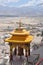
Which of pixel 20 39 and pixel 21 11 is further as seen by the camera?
pixel 21 11

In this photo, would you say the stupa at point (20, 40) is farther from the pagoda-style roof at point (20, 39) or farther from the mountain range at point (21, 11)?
the mountain range at point (21, 11)

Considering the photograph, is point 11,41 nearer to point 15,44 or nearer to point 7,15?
point 15,44

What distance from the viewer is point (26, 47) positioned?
9305mm

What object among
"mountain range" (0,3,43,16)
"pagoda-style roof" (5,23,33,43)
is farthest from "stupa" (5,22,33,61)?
"mountain range" (0,3,43,16)

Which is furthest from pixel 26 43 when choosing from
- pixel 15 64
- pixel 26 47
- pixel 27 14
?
pixel 27 14

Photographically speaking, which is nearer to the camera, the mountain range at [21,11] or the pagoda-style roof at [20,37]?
the pagoda-style roof at [20,37]

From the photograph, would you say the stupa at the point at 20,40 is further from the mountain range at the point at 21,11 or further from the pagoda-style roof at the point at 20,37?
the mountain range at the point at 21,11

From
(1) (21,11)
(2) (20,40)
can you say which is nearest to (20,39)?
(2) (20,40)

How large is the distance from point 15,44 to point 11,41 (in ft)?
0.65

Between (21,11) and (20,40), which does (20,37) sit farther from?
(21,11)

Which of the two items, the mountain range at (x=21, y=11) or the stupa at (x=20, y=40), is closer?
the stupa at (x=20, y=40)

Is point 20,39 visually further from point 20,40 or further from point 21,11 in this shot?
point 21,11

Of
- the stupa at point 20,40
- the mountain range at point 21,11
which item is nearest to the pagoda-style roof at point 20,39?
the stupa at point 20,40

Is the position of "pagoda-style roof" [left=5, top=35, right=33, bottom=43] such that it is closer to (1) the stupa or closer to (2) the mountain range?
(1) the stupa
